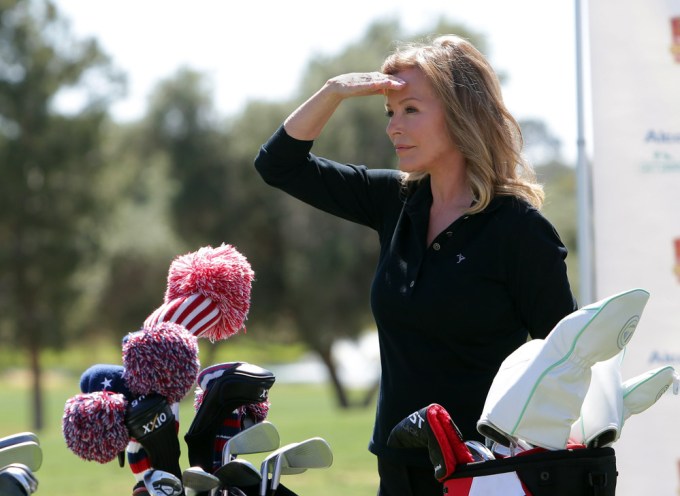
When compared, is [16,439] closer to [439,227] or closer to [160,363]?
[160,363]

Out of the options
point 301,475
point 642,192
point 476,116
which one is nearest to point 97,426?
point 476,116

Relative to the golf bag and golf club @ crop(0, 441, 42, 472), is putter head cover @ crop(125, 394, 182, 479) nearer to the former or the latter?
golf club @ crop(0, 441, 42, 472)

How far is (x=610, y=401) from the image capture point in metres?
1.96

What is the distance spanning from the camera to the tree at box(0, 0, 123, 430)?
65.3 ft

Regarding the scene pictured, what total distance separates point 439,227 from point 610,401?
691mm

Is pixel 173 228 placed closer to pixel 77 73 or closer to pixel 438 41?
pixel 77 73

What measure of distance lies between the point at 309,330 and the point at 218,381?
22.3 meters

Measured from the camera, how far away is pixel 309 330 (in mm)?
24328

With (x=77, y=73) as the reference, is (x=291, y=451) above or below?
below

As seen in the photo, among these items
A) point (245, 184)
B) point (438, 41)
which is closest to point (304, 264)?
point (245, 184)

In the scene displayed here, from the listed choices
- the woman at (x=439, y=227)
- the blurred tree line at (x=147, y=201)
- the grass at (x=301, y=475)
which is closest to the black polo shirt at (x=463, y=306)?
the woman at (x=439, y=227)

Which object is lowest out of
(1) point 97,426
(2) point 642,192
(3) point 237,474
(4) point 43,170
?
(3) point 237,474

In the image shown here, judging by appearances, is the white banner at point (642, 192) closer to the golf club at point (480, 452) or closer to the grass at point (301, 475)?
the grass at point (301, 475)

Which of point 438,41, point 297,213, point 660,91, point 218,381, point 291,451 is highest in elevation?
point 297,213
